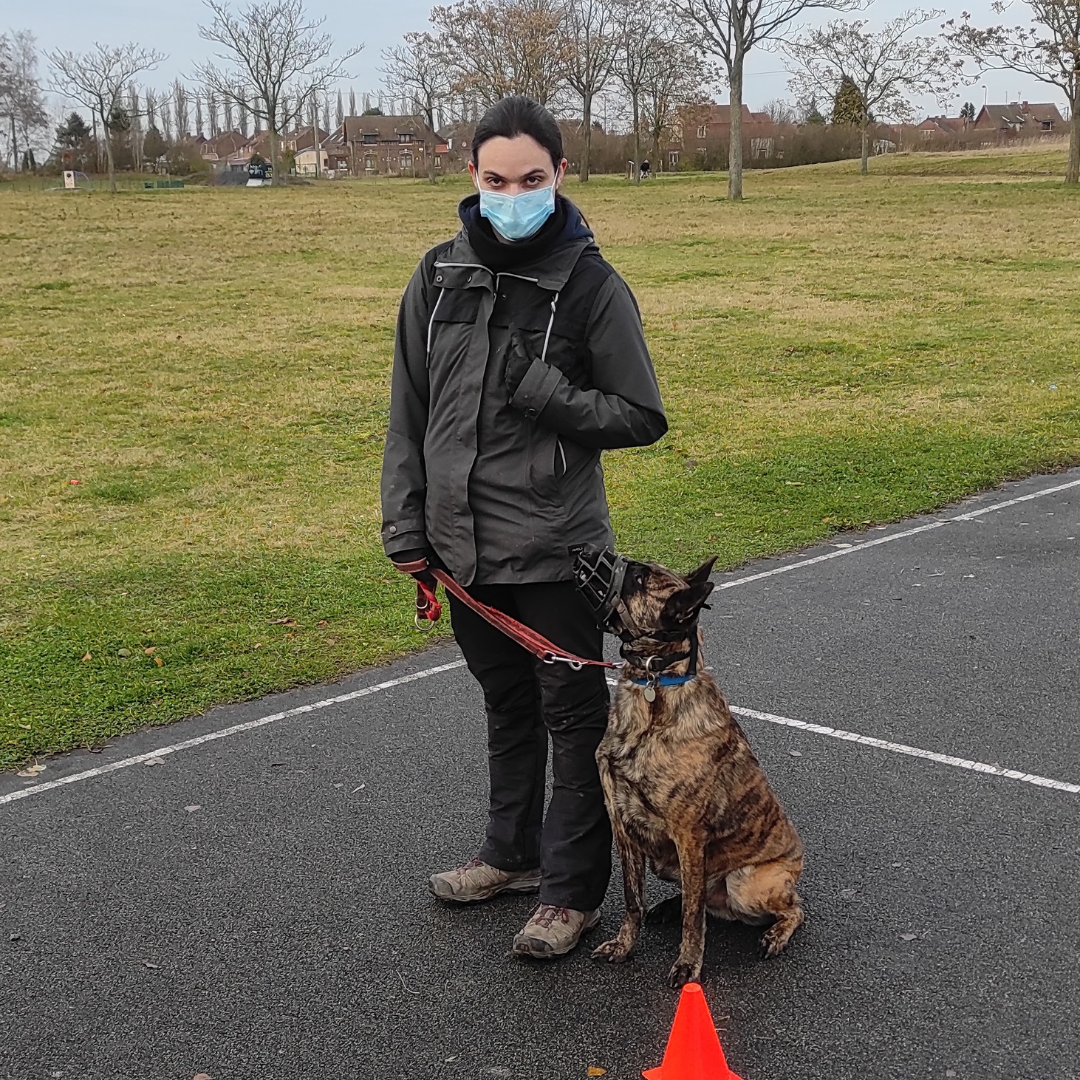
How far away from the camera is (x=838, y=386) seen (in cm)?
1458

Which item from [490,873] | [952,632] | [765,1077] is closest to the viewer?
[765,1077]

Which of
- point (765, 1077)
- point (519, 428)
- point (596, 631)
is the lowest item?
point (765, 1077)

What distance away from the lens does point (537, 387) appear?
3.33m

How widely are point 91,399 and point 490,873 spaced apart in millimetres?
12182

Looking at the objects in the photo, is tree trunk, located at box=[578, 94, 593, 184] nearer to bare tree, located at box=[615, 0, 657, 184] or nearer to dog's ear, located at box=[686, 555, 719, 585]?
bare tree, located at box=[615, 0, 657, 184]

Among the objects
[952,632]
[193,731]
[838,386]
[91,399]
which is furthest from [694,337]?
[193,731]

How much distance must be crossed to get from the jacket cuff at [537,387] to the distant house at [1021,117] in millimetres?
96999

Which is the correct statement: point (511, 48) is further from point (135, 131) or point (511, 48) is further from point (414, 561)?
point (414, 561)

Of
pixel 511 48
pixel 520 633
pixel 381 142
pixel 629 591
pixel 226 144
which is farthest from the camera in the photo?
pixel 226 144

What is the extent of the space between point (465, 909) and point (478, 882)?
0.32ft

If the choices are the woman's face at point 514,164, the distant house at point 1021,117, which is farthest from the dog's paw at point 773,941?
the distant house at point 1021,117

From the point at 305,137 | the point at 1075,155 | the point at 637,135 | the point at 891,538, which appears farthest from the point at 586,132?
the point at 305,137

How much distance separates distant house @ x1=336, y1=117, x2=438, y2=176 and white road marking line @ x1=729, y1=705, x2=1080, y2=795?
342 ft

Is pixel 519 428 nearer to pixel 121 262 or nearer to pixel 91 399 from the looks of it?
pixel 91 399
